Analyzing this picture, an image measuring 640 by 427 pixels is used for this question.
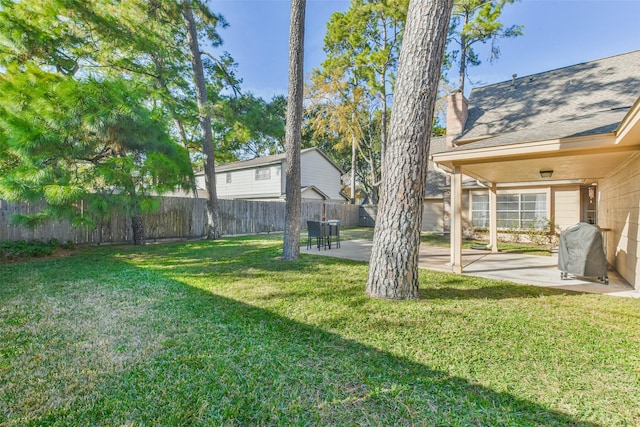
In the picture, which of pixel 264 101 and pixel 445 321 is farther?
pixel 264 101

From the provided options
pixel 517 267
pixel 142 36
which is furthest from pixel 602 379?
pixel 142 36

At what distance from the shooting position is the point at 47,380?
2.08 metres

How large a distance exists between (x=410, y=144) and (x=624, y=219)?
186 inches

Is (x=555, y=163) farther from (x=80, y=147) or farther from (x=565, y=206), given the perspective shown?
(x=80, y=147)

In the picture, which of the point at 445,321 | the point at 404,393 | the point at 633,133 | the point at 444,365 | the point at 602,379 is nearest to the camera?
the point at 404,393

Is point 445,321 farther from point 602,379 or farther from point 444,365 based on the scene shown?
point 602,379

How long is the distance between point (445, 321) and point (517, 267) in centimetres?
419

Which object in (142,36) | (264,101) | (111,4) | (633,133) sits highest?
(111,4)

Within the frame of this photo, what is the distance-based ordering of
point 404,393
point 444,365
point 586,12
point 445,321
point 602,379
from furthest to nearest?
1. point 586,12
2. point 445,321
3. point 444,365
4. point 602,379
5. point 404,393

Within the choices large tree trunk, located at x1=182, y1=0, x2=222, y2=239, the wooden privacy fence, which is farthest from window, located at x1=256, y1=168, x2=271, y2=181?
large tree trunk, located at x1=182, y1=0, x2=222, y2=239

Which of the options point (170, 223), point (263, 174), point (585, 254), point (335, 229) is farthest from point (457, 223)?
point (263, 174)

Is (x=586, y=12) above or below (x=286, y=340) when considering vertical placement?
above

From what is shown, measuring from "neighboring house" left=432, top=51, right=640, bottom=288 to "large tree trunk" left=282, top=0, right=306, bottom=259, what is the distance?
9.98 feet

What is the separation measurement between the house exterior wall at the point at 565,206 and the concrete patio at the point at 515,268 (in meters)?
2.72
